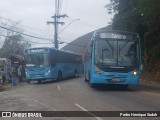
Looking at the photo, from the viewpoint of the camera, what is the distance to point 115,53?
20.8m

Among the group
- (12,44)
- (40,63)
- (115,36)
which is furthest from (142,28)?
(12,44)

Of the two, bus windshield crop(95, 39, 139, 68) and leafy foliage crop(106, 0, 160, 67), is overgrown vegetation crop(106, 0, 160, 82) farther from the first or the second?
bus windshield crop(95, 39, 139, 68)

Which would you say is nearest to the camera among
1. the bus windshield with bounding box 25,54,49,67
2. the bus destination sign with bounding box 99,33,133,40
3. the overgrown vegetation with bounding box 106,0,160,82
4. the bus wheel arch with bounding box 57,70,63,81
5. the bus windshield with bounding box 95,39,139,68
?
the bus windshield with bounding box 95,39,139,68

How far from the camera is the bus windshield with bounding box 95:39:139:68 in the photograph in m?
20.7

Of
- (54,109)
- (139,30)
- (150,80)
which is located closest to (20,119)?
(54,109)

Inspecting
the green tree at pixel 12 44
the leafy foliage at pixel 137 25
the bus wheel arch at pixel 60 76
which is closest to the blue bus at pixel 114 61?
the leafy foliage at pixel 137 25

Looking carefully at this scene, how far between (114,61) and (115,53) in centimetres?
44

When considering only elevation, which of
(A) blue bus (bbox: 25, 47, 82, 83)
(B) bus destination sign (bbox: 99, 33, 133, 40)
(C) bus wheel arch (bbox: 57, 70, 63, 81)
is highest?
(B) bus destination sign (bbox: 99, 33, 133, 40)

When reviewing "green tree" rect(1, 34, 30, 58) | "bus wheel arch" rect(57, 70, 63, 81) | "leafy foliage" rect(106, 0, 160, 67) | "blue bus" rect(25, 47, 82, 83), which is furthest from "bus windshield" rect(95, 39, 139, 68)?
"green tree" rect(1, 34, 30, 58)

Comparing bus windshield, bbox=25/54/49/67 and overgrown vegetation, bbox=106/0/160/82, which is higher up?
overgrown vegetation, bbox=106/0/160/82

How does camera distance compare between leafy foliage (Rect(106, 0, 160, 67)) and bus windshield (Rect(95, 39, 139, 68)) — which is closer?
bus windshield (Rect(95, 39, 139, 68))

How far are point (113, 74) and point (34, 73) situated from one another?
471 inches

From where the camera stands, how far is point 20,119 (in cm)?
1152

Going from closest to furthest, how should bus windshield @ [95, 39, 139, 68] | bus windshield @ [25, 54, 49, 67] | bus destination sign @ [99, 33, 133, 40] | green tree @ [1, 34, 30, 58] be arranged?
bus windshield @ [95, 39, 139, 68]
bus destination sign @ [99, 33, 133, 40]
bus windshield @ [25, 54, 49, 67]
green tree @ [1, 34, 30, 58]
